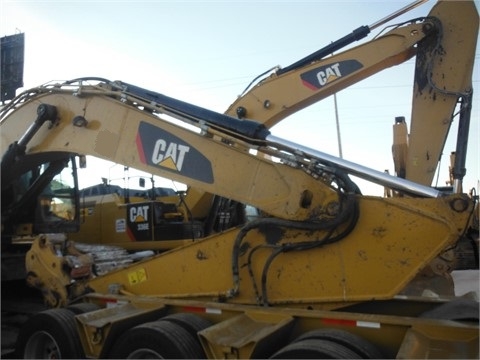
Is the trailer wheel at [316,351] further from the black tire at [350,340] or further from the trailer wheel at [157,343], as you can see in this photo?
the trailer wheel at [157,343]

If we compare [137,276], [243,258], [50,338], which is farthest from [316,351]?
[50,338]

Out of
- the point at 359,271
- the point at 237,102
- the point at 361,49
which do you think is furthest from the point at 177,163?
the point at 361,49

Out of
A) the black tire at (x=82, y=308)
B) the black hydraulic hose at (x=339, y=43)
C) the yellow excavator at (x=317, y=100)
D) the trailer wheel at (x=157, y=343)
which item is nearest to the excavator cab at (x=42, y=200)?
the yellow excavator at (x=317, y=100)

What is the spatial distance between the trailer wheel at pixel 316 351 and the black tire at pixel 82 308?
87.3 inches

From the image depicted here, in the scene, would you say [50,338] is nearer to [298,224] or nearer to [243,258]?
[243,258]

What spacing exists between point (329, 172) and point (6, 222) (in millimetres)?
4590

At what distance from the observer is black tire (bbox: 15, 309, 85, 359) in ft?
14.6

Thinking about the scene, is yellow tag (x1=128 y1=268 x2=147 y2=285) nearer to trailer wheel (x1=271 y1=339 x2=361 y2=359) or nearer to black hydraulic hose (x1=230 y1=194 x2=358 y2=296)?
black hydraulic hose (x1=230 y1=194 x2=358 y2=296)

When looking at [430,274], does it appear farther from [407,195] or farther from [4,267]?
[4,267]

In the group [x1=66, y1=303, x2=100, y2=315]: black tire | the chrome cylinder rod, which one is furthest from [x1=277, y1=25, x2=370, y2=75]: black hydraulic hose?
[x1=66, y1=303, x2=100, y2=315]: black tire

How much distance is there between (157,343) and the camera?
391 cm

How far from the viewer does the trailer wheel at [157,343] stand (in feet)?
12.5

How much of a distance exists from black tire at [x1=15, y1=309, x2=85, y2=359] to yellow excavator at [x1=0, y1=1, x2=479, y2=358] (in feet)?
0.04

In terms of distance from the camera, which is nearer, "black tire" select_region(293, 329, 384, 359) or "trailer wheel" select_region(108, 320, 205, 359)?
"black tire" select_region(293, 329, 384, 359)
